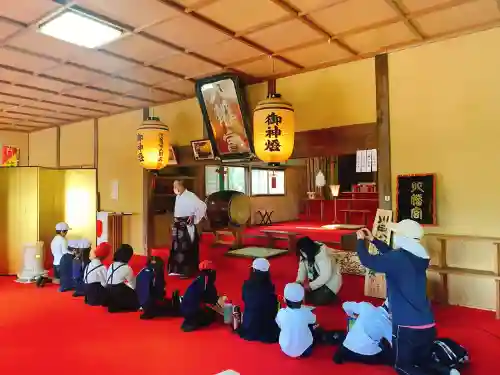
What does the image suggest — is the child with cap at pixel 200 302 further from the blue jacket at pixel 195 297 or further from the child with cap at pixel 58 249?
the child with cap at pixel 58 249

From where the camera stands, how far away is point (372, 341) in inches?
120

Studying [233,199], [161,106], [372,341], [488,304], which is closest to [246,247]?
[233,199]

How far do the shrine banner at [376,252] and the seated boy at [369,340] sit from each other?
1752 mm

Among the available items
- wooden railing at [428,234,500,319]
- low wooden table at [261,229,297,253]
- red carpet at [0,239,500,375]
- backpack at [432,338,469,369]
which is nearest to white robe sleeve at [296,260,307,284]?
red carpet at [0,239,500,375]

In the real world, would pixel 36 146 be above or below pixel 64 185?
above

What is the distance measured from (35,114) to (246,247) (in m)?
5.39

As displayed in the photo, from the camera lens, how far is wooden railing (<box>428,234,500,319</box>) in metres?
4.08

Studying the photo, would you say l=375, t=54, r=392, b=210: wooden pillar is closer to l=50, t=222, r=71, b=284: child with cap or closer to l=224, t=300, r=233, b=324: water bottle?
l=224, t=300, r=233, b=324: water bottle

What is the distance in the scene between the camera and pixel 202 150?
6840 millimetres

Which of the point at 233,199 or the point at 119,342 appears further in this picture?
the point at 233,199

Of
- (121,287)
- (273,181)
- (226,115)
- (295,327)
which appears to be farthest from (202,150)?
(273,181)

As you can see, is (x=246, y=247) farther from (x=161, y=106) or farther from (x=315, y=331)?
Result: (x=315, y=331)

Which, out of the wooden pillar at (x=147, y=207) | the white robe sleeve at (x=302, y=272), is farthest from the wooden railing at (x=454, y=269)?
the wooden pillar at (x=147, y=207)

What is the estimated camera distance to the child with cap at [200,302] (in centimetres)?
385
